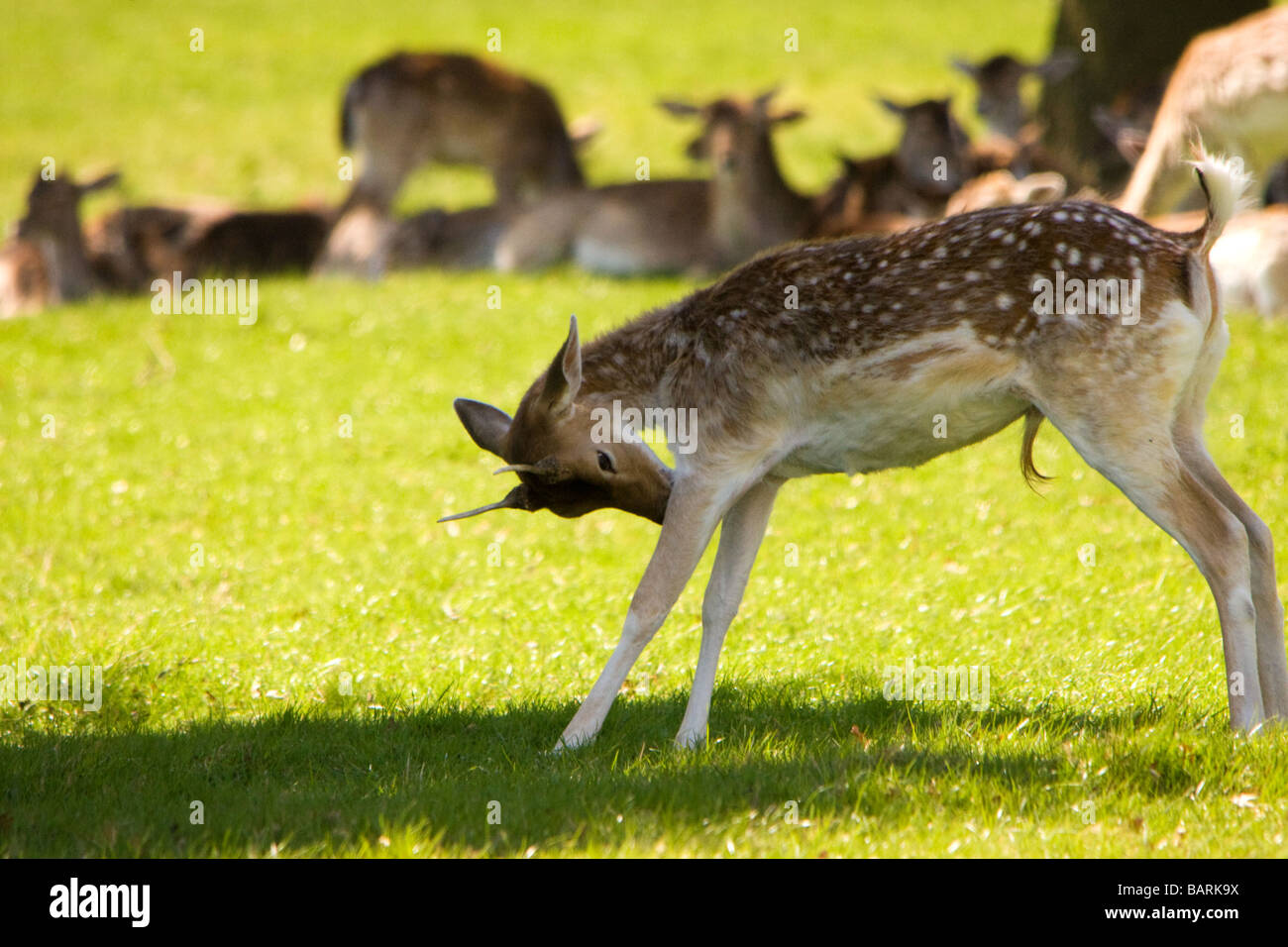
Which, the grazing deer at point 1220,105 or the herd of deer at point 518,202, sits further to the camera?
the herd of deer at point 518,202

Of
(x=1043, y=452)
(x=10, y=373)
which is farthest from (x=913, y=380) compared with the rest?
(x=10, y=373)

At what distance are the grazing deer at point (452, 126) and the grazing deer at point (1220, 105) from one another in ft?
20.5

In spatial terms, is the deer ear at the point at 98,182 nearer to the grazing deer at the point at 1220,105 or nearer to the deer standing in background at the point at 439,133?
the deer standing in background at the point at 439,133

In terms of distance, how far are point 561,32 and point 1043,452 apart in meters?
17.8

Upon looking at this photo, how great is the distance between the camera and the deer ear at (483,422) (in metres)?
5.50

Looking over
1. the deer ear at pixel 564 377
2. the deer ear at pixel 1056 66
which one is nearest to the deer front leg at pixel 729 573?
the deer ear at pixel 564 377

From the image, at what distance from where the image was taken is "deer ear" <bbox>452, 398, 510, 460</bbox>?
5496mm

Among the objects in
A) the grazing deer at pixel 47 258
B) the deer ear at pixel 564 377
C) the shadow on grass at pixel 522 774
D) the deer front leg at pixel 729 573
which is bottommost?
the shadow on grass at pixel 522 774

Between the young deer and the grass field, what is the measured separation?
55 cm

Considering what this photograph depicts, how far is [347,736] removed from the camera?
5.23 m

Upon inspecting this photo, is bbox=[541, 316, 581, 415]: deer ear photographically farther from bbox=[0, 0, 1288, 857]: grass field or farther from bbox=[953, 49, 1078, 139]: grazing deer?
bbox=[953, 49, 1078, 139]: grazing deer

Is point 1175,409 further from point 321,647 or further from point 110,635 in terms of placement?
point 110,635

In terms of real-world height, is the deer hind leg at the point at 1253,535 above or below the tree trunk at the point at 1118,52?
below
